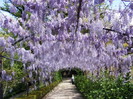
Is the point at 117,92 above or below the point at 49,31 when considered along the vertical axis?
below

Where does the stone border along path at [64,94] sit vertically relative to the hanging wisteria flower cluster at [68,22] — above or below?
below

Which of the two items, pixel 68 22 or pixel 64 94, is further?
pixel 64 94

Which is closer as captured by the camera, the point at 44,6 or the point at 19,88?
the point at 44,6

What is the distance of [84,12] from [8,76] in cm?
726

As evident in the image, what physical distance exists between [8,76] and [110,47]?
5.78m

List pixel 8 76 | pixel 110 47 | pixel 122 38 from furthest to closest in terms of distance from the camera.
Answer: pixel 8 76 → pixel 110 47 → pixel 122 38

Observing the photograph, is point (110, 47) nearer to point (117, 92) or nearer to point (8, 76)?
point (117, 92)

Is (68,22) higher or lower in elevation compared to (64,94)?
higher

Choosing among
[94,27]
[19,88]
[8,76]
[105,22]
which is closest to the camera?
[94,27]

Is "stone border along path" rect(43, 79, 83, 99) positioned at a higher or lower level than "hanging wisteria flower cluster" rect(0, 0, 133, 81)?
lower

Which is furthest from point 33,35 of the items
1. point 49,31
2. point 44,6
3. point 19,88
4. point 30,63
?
point 19,88

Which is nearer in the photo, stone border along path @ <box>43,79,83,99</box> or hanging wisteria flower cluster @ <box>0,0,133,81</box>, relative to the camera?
hanging wisteria flower cluster @ <box>0,0,133,81</box>

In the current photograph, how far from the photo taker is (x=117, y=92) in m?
6.39

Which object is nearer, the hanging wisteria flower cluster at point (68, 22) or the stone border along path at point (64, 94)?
the hanging wisteria flower cluster at point (68, 22)
